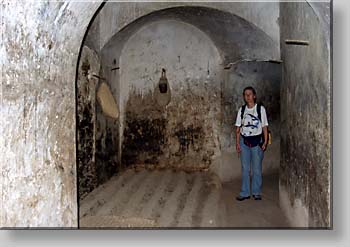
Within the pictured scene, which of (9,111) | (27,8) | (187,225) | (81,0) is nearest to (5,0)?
(27,8)

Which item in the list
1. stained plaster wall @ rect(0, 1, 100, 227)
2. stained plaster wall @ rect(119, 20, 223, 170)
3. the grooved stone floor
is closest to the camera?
stained plaster wall @ rect(0, 1, 100, 227)

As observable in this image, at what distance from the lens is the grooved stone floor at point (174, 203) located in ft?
5.58

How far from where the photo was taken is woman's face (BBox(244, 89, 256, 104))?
5.71ft

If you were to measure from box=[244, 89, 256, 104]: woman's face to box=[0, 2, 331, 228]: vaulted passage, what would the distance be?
0.07 feet

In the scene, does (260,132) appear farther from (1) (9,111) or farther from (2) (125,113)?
(1) (9,111)

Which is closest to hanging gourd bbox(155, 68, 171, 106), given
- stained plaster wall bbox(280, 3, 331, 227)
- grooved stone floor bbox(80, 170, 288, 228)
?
grooved stone floor bbox(80, 170, 288, 228)

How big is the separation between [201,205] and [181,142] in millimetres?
237

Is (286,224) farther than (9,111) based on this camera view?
Yes

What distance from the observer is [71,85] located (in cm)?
174

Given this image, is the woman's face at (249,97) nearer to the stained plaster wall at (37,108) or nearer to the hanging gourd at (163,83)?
the hanging gourd at (163,83)

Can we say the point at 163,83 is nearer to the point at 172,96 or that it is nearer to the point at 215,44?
the point at 172,96

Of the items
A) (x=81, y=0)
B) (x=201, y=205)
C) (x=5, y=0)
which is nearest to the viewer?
(x=5, y=0)

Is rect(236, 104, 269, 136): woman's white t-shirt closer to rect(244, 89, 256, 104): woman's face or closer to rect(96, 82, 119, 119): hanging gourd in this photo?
rect(244, 89, 256, 104): woman's face

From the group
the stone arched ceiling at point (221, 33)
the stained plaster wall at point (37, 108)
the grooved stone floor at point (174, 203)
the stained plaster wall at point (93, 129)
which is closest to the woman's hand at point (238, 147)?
the grooved stone floor at point (174, 203)
